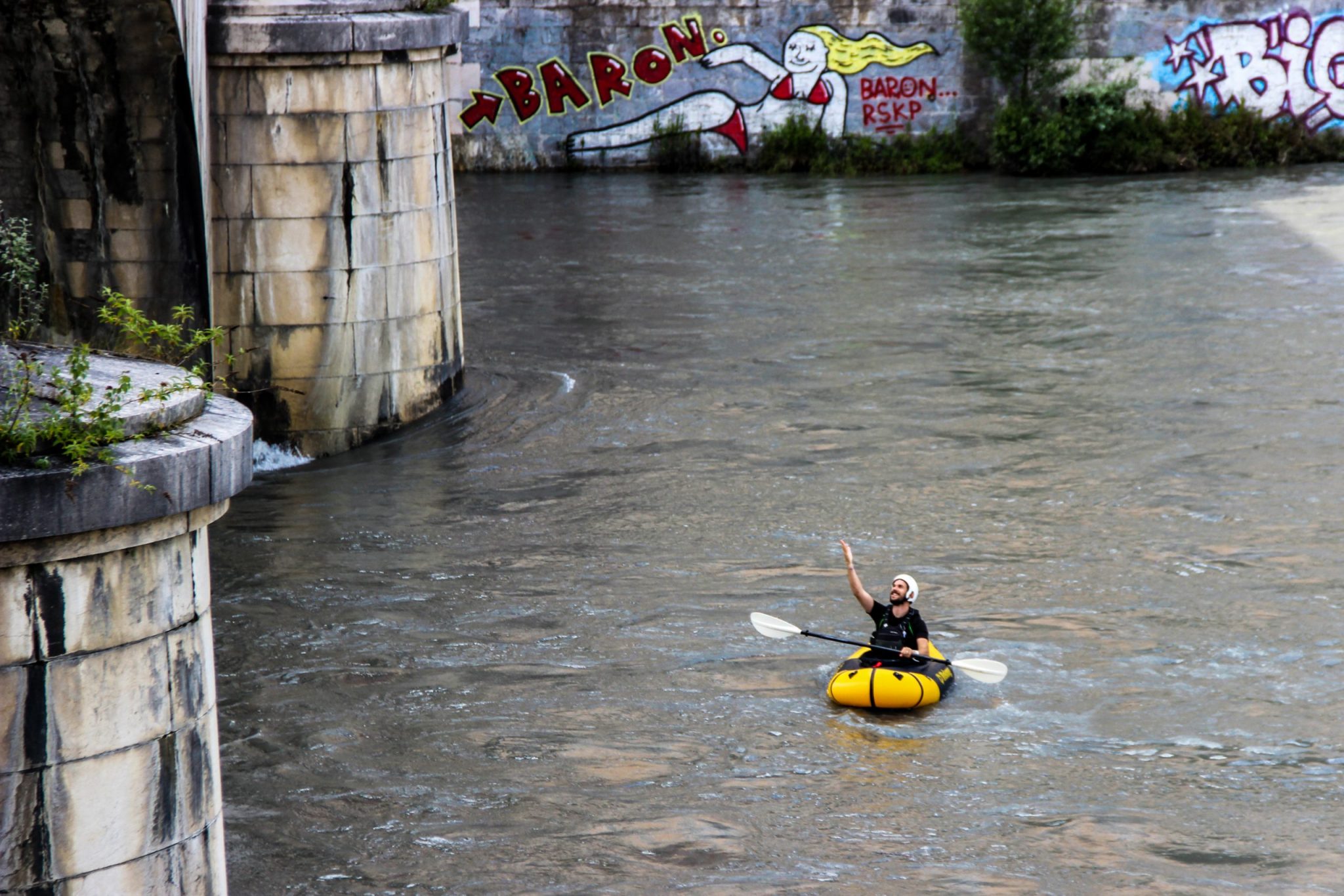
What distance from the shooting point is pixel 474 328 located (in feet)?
65.6

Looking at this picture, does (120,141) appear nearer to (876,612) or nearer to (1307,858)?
(876,612)

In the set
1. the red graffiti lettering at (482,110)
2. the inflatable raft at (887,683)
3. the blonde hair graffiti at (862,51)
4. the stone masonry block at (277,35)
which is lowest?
the inflatable raft at (887,683)

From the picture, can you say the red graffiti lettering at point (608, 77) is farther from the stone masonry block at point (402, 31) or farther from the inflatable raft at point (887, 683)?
the inflatable raft at point (887, 683)

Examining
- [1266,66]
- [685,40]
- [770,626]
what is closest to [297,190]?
[770,626]

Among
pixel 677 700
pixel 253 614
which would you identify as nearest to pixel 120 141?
pixel 253 614

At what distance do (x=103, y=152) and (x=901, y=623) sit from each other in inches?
287

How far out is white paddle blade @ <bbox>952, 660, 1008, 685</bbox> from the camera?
980 centimetres

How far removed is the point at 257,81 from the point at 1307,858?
10.4m

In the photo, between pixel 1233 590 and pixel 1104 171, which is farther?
pixel 1104 171

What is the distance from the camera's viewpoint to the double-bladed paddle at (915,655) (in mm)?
9836

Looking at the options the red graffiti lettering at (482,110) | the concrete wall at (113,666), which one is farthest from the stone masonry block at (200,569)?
the red graffiti lettering at (482,110)

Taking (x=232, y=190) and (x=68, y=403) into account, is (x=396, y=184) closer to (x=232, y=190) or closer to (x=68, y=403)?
(x=232, y=190)

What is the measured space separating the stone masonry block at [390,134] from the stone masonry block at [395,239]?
0.53m

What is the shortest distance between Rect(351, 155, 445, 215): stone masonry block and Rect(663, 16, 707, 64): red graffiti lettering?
52.7 ft
